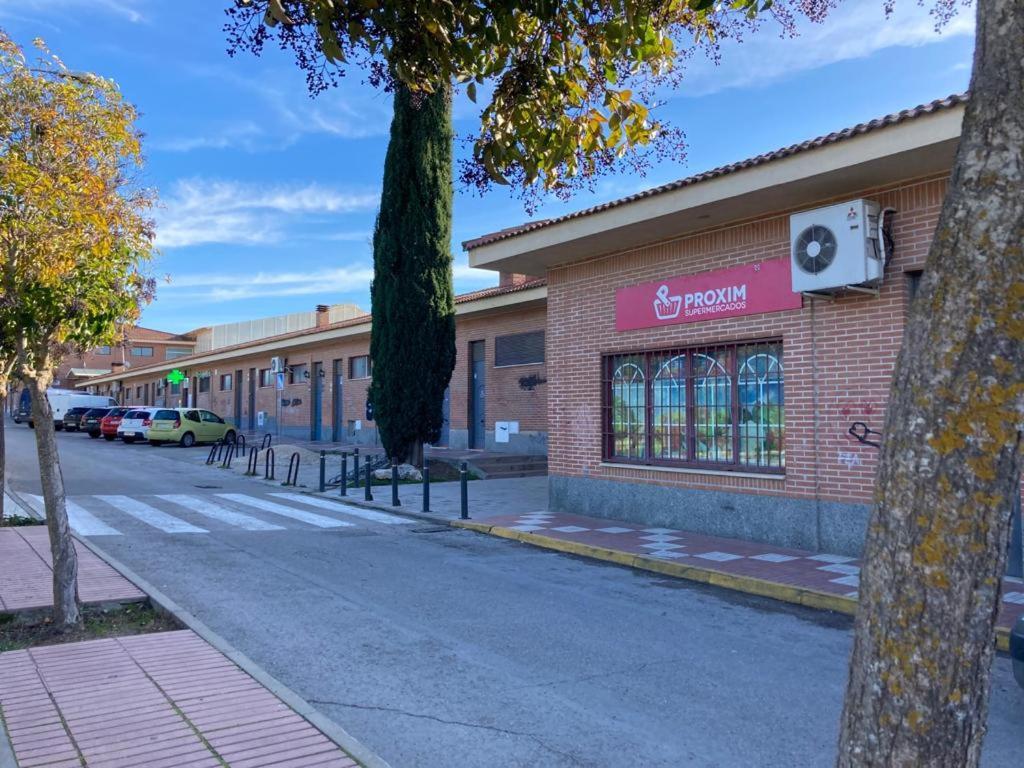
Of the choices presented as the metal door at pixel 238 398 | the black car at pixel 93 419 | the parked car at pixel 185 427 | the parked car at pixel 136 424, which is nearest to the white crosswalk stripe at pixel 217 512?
the parked car at pixel 185 427

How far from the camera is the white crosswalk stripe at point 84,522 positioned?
11.2 meters

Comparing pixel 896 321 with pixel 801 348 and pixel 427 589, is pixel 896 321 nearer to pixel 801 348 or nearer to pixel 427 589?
pixel 801 348

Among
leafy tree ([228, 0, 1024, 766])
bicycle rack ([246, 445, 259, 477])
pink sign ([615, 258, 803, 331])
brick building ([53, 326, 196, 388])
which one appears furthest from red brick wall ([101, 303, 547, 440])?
brick building ([53, 326, 196, 388])

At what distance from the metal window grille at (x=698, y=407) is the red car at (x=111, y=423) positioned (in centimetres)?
2835

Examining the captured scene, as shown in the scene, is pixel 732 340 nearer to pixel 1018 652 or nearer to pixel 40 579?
pixel 1018 652

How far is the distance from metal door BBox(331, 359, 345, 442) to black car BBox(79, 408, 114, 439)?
12631 millimetres

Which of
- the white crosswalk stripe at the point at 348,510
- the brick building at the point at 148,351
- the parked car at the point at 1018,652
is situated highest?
the brick building at the point at 148,351

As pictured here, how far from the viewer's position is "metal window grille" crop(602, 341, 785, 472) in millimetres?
10719

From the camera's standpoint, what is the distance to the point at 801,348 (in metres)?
10.1

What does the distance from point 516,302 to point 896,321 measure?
14246 millimetres

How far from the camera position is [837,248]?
928cm

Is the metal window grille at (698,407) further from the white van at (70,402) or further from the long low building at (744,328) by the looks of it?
the white van at (70,402)

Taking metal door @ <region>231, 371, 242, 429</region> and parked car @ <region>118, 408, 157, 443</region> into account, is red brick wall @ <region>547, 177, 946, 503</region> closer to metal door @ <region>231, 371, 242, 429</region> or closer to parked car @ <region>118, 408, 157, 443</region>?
parked car @ <region>118, 408, 157, 443</region>

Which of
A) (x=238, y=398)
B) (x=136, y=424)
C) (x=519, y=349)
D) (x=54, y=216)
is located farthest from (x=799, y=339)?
(x=238, y=398)
